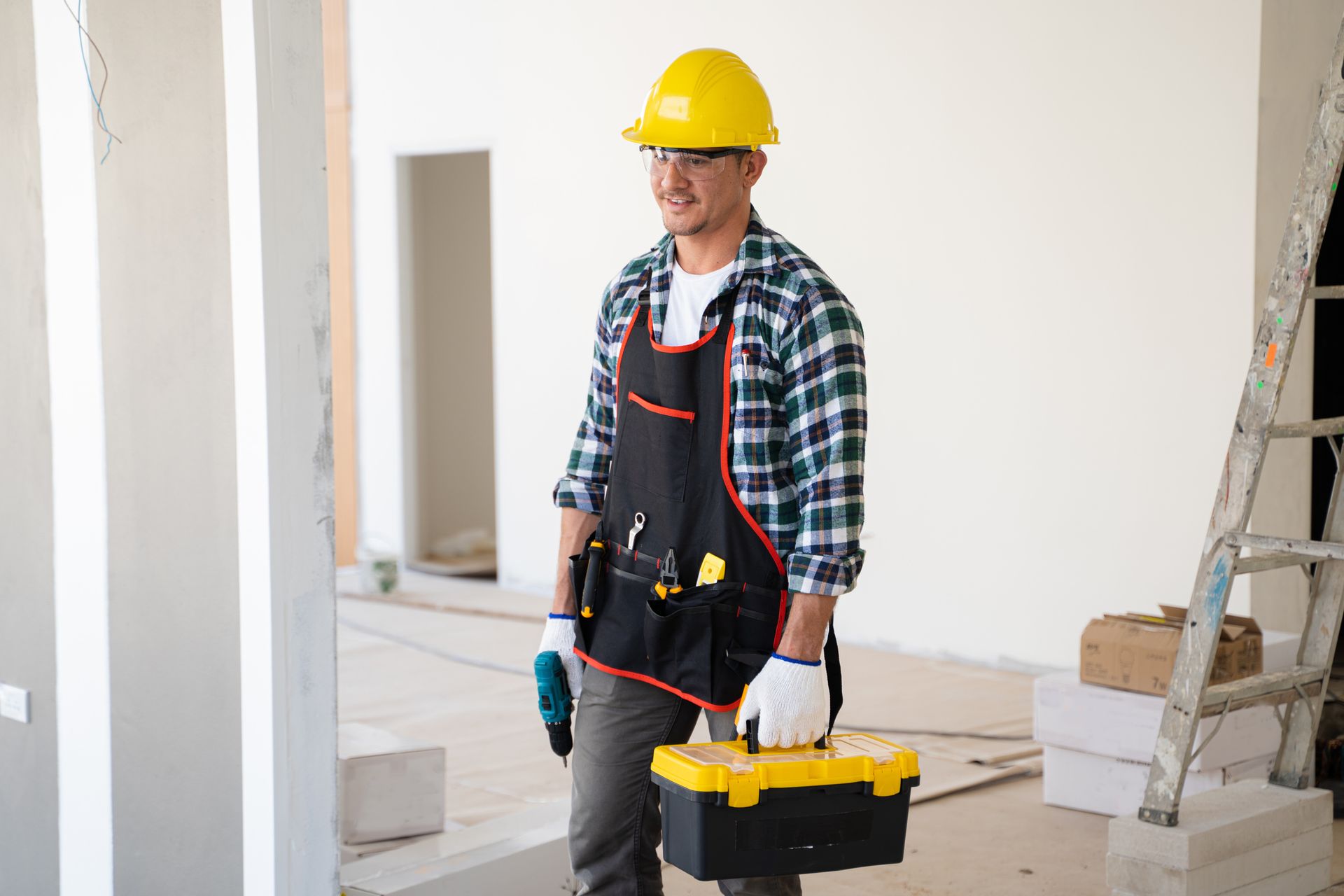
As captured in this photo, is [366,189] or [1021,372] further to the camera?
[366,189]

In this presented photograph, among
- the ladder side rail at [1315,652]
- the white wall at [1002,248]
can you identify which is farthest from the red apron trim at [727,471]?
the white wall at [1002,248]

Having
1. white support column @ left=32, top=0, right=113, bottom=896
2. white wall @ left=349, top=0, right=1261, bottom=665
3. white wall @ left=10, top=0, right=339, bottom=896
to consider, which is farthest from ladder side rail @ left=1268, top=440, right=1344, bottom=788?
white support column @ left=32, top=0, right=113, bottom=896

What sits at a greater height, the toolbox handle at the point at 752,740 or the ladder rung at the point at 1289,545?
the ladder rung at the point at 1289,545

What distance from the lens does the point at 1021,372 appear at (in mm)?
5445

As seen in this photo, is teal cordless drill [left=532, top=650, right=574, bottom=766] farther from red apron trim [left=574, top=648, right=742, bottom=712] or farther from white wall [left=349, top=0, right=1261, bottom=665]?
white wall [left=349, top=0, right=1261, bottom=665]

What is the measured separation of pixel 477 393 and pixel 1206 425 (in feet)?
16.0

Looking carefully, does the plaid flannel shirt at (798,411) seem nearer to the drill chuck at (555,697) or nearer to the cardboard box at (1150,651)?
the drill chuck at (555,697)

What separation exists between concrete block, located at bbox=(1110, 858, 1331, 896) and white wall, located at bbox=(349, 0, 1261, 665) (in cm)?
171

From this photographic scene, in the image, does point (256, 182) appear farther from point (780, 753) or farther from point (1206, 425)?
point (1206, 425)

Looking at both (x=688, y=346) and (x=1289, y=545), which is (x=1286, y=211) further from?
(x=688, y=346)

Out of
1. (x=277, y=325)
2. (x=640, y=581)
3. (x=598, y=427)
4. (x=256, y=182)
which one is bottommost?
(x=640, y=581)

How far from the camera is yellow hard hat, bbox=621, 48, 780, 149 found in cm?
210

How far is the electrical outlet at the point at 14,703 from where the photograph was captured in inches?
116

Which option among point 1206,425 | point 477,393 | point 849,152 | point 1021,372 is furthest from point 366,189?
point 1206,425
